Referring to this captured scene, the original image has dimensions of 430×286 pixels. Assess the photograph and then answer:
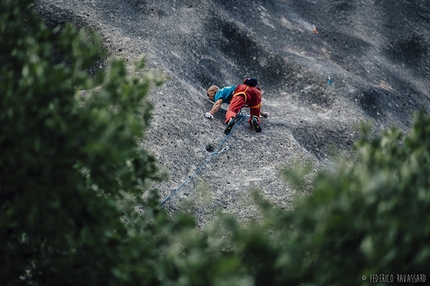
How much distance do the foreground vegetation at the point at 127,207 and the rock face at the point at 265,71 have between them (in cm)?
455

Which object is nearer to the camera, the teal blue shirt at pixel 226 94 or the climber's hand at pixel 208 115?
the climber's hand at pixel 208 115

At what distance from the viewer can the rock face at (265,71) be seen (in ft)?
33.7

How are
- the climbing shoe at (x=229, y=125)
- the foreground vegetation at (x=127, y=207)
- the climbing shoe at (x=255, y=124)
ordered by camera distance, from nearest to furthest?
the foreground vegetation at (x=127, y=207) → the climbing shoe at (x=229, y=125) → the climbing shoe at (x=255, y=124)

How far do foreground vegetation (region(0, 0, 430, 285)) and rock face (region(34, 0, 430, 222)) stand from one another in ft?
14.9

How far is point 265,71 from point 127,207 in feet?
40.5

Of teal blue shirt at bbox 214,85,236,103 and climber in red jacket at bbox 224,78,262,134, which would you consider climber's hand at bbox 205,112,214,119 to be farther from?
teal blue shirt at bbox 214,85,236,103

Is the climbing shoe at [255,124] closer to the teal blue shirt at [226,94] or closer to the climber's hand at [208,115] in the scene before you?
the teal blue shirt at [226,94]

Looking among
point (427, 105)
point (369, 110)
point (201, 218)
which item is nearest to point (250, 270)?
point (201, 218)

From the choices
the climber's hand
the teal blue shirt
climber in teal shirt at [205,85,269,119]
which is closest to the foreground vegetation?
the climber's hand

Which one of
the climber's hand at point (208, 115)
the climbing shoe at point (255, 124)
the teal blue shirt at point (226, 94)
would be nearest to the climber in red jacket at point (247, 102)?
the climbing shoe at point (255, 124)

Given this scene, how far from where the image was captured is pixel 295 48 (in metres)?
17.5

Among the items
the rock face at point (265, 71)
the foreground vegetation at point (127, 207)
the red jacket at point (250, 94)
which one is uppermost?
the foreground vegetation at point (127, 207)

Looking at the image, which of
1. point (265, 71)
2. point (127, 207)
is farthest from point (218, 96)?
point (127, 207)

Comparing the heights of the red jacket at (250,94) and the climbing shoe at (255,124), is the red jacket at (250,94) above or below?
above
